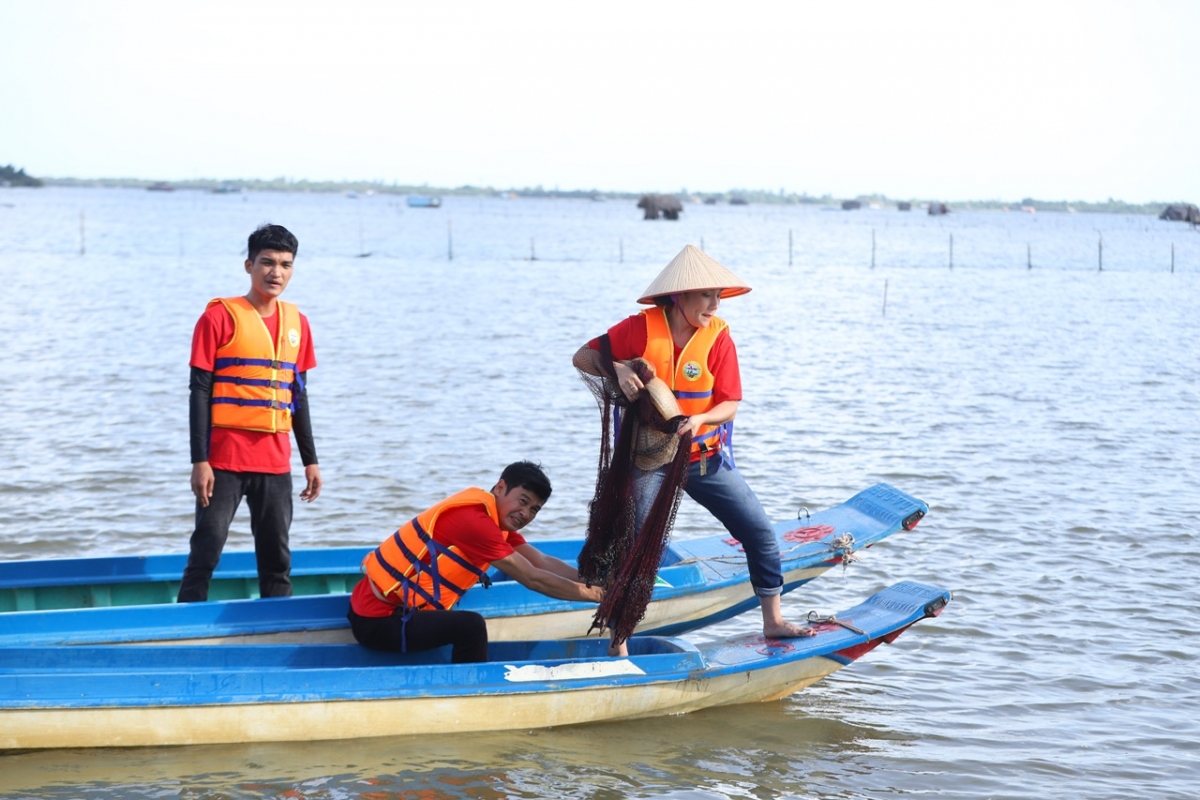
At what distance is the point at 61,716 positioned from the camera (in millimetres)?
5371

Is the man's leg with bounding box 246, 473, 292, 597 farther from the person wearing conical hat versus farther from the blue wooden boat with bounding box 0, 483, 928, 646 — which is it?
the person wearing conical hat

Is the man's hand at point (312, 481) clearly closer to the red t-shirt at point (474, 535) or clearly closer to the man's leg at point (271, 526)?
the man's leg at point (271, 526)

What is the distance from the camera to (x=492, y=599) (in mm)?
6746

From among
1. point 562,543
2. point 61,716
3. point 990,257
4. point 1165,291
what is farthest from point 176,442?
point 990,257

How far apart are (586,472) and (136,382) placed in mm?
7769

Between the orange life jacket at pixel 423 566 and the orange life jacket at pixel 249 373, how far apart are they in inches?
39.5

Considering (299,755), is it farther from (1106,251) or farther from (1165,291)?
(1106,251)

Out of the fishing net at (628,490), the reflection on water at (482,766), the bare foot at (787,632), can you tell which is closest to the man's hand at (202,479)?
the reflection on water at (482,766)

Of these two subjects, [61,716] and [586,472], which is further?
[586,472]

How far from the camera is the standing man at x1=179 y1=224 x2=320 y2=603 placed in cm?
621

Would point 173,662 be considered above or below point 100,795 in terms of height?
above

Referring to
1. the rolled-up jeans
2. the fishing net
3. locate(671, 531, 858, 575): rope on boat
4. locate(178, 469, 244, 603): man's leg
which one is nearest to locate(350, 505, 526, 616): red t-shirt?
the fishing net

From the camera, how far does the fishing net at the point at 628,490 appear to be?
578 centimetres

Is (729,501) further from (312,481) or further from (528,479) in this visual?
(312,481)
